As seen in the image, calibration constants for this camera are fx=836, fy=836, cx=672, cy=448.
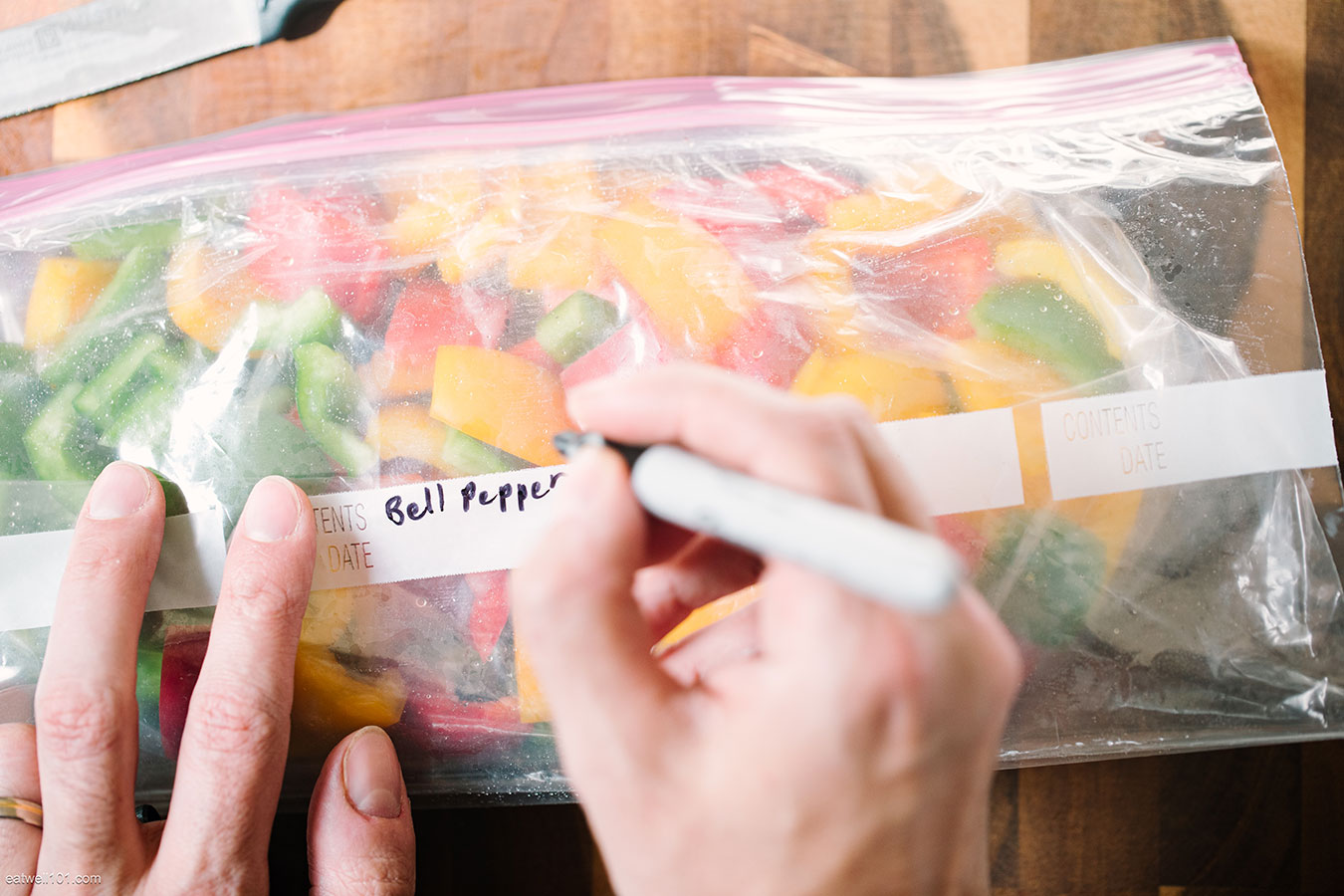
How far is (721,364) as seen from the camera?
0.63 m

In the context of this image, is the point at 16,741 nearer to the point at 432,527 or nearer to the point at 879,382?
the point at 432,527

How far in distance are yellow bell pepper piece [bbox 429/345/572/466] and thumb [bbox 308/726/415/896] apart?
25cm

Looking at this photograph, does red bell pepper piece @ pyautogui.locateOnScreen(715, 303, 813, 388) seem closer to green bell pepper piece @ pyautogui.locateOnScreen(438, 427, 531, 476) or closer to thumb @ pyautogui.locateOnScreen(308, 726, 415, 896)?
green bell pepper piece @ pyautogui.locateOnScreen(438, 427, 531, 476)

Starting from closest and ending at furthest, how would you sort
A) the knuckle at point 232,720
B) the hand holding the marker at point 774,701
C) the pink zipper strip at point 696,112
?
the hand holding the marker at point 774,701 → the knuckle at point 232,720 → the pink zipper strip at point 696,112

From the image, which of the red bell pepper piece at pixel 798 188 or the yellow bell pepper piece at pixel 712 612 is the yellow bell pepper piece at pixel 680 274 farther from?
the yellow bell pepper piece at pixel 712 612

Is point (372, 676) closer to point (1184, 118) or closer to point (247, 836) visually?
point (247, 836)

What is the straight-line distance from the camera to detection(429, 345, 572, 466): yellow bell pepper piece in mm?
616

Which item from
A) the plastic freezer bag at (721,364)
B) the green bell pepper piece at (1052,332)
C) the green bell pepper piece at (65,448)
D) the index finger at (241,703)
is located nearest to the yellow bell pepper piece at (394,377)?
the plastic freezer bag at (721,364)

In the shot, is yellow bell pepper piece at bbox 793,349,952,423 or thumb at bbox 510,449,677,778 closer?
thumb at bbox 510,449,677,778

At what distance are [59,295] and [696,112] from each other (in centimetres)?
54

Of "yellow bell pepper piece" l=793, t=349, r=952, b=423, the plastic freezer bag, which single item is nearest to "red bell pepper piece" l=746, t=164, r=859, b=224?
the plastic freezer bag

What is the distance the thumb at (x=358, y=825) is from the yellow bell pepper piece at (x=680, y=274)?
398 millimetres

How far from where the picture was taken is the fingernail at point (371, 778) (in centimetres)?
63

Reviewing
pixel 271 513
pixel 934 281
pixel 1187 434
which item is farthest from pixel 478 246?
pixel 1187 434
